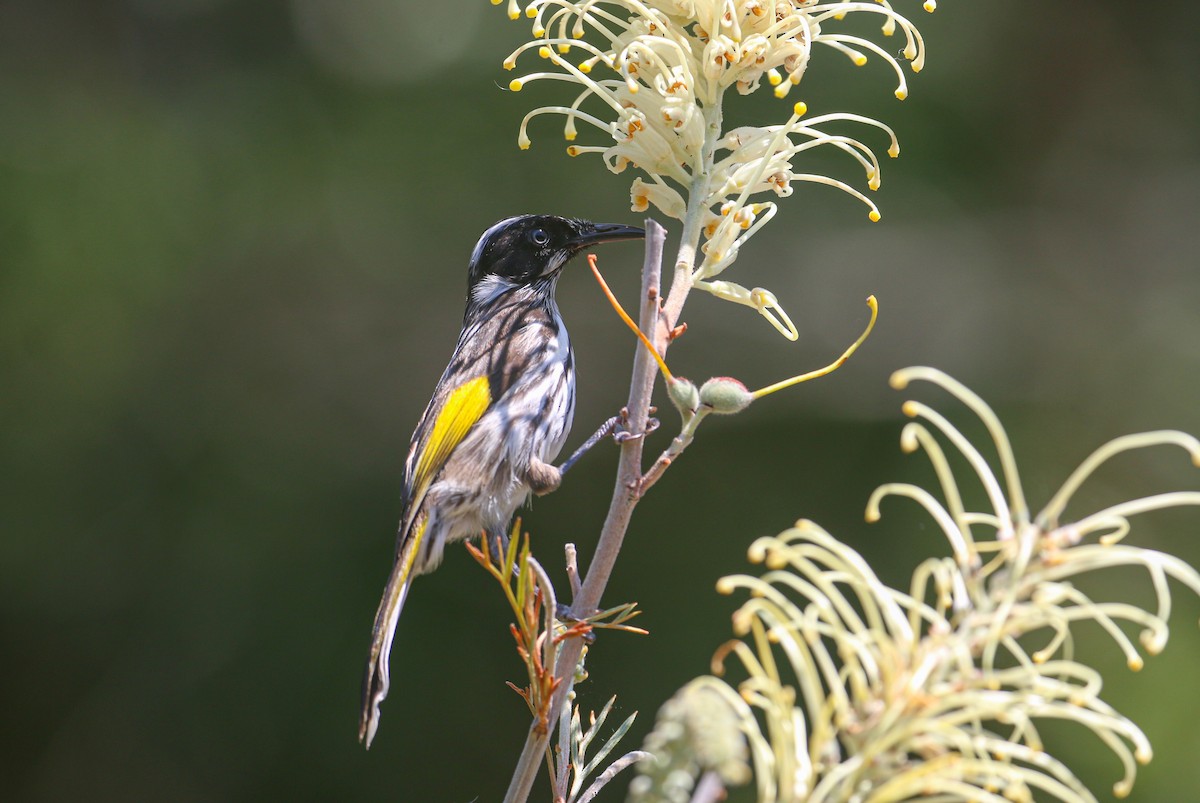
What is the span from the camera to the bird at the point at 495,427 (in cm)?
224

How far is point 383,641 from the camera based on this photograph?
5.74 ft

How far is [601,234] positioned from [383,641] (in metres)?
1.01

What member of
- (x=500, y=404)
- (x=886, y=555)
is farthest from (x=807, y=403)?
(x=500, y=404)

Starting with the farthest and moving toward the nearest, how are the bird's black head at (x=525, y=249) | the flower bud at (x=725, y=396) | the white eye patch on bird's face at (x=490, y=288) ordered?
the white eye patch on bird's face at (x=490, y=288)
the bird's black head at (x=525, y=249)
the flower bud at (x=725, y=396)

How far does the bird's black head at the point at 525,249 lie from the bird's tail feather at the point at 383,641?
0.77 meters

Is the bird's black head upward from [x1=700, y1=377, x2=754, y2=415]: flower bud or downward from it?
upward

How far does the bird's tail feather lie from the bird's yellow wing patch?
16cm

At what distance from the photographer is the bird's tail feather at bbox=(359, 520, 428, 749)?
158 centimetres

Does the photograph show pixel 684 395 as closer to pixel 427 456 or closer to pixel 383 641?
pixel 383 641

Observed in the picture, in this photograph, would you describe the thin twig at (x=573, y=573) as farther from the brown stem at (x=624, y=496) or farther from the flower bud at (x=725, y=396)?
the flower bud at (x=725, y=396)

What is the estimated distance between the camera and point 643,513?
A: 4.60m

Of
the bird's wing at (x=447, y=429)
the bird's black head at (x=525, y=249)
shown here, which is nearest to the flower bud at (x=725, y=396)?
the bird's wing at (x=447, y=429)

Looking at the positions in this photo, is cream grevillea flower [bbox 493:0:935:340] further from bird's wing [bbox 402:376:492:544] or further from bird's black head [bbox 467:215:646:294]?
bird's black head [bbox 467:215:646:294]

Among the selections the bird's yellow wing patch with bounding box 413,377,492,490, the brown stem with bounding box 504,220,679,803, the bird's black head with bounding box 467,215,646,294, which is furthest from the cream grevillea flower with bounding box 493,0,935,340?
the bird's black head with bounding box 467,215,646,294
